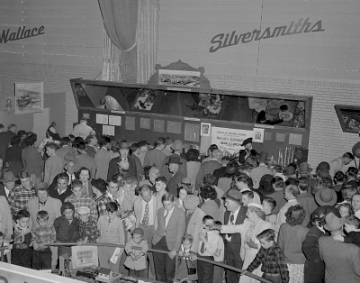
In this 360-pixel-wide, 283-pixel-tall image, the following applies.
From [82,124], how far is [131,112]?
1379mm

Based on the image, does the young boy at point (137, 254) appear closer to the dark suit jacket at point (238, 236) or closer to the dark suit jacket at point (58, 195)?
the dark suit jacket at point (238, 236)

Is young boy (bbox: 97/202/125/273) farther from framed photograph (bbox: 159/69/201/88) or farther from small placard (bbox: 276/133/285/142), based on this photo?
framed photograph (bbox: 159/69/201/88)

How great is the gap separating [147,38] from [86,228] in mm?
7846

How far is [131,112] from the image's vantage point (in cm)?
1285

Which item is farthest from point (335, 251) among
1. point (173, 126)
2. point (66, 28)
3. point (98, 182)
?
point (66, 28)

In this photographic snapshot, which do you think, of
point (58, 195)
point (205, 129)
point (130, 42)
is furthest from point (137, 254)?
point (130, 42)

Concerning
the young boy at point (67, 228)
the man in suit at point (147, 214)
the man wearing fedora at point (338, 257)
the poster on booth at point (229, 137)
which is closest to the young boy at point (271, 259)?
the man wearing fedora at point (338, 257)

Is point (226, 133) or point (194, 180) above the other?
point (226, 133)

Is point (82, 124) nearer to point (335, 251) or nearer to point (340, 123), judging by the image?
point (340, 123)

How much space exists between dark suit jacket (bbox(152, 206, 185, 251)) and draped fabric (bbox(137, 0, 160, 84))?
7319 mm

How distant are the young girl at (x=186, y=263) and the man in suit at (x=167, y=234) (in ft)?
0.49

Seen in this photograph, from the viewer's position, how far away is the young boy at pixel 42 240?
20.7 ft

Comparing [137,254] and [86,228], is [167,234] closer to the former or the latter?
[137,254]

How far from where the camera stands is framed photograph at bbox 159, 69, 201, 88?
1249cm
